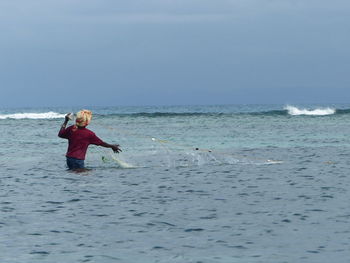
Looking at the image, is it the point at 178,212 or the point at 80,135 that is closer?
the point at 178,212

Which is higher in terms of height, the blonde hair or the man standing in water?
the blonde hair

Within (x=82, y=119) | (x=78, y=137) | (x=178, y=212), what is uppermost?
(x=82, y=119)

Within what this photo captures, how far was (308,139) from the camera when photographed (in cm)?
3850

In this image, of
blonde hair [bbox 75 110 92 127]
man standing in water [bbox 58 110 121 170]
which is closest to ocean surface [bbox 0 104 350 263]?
man standing in water [bbox 58 110 121 170]

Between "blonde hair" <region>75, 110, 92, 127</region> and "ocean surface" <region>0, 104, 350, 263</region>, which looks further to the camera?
"blonde hair" <region>75, 110, 92, 127</region>

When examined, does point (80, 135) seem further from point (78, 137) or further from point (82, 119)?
point (82, 119)

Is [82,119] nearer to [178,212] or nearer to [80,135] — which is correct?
[80,135]

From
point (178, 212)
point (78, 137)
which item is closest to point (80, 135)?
point (78, 137)

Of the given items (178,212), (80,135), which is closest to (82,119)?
(80,135)

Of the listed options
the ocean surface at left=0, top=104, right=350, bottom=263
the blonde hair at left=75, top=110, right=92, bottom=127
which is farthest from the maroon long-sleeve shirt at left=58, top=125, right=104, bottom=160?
the ocean surface at left=0, top=104, right=350, bottom=263

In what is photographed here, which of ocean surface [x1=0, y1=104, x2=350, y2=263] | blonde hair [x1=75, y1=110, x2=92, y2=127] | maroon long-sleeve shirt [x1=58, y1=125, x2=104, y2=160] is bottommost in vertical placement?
ocean surface [x1=0, y1=104, x2=350, y2=263]

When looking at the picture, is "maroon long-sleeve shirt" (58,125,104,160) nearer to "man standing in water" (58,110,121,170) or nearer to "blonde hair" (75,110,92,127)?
"man standing in water" (58,110,121,170)

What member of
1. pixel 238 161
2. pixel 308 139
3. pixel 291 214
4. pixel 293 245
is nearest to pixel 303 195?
pixel 291 214

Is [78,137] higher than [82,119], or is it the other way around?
[82,119]
